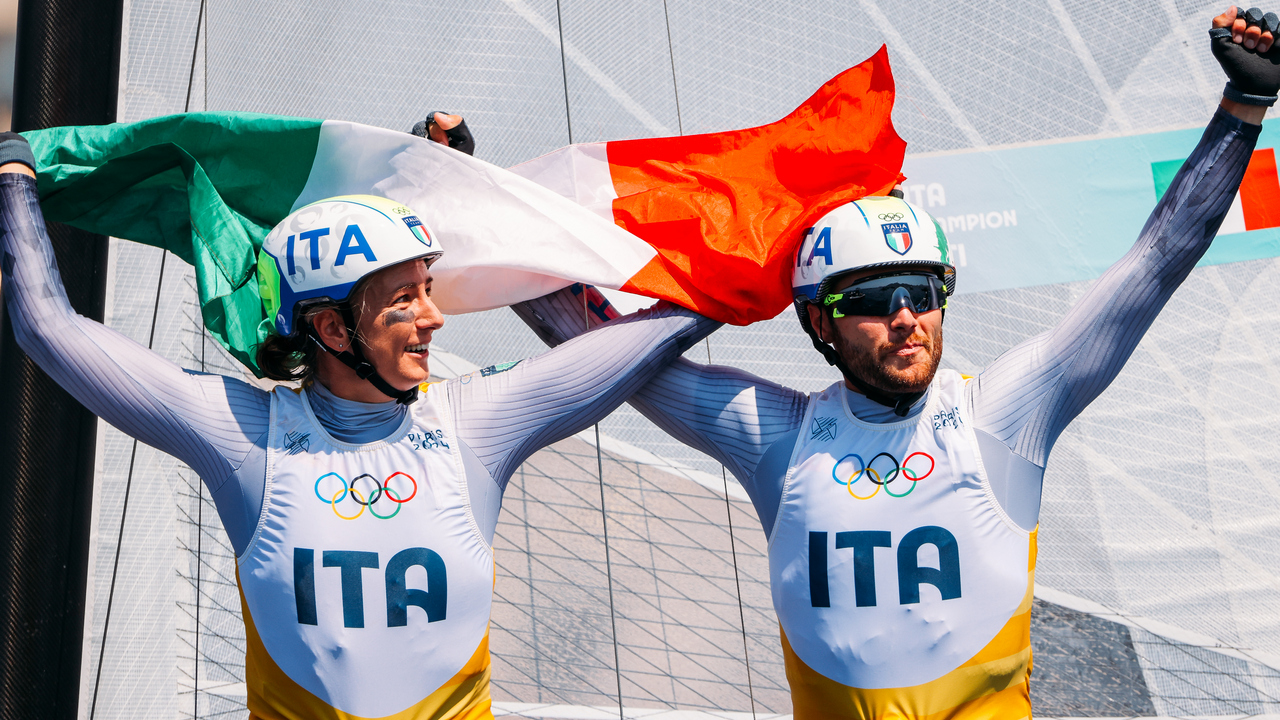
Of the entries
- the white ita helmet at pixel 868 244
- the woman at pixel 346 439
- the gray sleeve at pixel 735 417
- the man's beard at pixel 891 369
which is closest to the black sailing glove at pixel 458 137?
the woman at pixel 346 439

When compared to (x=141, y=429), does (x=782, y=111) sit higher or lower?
higher

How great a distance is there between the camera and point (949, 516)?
1.94 meters

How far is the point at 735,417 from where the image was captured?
6.80 ft

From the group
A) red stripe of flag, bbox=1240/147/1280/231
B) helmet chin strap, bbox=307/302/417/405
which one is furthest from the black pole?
red stripe of flag, bbox=1240/147/1280/231

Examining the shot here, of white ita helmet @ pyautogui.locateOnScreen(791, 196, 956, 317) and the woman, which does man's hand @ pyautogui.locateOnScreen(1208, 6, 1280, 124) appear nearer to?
white ita helmet @ pyautogui.locateOnScreen(791, 196, 956, 317)

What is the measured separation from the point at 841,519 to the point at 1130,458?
1.46 m

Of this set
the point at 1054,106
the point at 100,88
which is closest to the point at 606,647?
the point at 1054,106

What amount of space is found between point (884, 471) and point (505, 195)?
96 cm

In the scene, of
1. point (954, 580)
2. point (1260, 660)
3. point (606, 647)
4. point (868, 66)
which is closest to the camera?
point (954, 580)

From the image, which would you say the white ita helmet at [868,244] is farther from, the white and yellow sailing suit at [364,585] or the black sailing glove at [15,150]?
the black sailing glove at [15,150]

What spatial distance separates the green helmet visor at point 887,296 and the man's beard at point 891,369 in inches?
2.3

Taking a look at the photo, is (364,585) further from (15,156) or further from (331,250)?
(15,156)

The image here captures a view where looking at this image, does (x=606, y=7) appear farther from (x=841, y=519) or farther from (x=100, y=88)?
(x=841, y=519)

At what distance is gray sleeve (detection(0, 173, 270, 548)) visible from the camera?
190 cm
